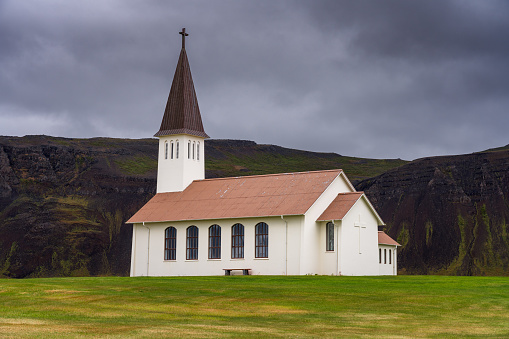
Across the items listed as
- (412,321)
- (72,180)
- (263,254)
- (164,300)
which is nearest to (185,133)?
(263,254)

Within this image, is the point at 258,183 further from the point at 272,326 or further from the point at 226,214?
the point at 272,326

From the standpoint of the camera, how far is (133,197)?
126625 mm

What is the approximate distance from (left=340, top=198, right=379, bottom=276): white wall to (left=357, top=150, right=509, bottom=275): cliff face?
5304 centimetres

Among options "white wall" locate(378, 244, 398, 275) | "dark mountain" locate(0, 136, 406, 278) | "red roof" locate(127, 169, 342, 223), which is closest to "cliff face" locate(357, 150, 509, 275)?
"dark mountain" locate(0, 136, 406, 278)

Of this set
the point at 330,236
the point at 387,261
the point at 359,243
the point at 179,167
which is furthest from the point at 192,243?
the point at 387,261

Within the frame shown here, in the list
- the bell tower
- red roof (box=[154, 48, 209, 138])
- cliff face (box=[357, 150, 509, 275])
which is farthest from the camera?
cliff face (box=[357, 150, 509, 275])

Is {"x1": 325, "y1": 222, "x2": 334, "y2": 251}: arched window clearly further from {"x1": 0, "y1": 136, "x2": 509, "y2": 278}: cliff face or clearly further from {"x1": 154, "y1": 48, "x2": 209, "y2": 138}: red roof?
{"x1": 0, "y1": 136, "x2": 509, "y2": 278}: cliff face

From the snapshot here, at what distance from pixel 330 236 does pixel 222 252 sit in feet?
26.5

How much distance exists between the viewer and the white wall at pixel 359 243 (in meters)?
48.8

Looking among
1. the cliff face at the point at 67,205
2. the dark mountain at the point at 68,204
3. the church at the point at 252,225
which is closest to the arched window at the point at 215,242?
the church at the point at 252,225

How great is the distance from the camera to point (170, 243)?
180 ft

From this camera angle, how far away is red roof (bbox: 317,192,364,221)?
48319 mm

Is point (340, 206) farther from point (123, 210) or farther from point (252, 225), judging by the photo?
point (123, 210)

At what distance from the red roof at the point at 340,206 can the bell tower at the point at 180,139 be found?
47.1ft
